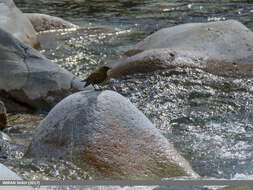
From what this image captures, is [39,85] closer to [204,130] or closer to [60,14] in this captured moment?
[204,130]

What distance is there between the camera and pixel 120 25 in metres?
11.9

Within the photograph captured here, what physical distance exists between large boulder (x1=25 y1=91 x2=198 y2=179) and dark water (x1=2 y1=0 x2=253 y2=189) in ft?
0.62

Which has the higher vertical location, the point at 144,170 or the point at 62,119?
the point at 62,119

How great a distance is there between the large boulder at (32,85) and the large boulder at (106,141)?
6.23 feet

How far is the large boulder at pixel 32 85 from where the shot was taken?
698 centimetres

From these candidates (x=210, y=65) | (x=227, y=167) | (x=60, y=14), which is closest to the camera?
(x=227, y=167)

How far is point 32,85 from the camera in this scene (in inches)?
275

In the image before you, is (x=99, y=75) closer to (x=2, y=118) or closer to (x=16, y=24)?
(x=2, y=118)

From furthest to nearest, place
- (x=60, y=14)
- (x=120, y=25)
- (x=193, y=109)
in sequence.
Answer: (x=60, y=14)
(x=120, y=25)
(x=193, y=109)

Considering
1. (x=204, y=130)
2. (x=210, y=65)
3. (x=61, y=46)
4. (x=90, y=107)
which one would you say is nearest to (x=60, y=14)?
(x=61, y=46)

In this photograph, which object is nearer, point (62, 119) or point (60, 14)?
point (62, 119)

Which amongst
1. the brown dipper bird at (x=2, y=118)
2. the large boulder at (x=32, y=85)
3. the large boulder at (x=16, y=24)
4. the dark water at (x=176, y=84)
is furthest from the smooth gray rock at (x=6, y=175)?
the large boulder at (x=16, y=24)

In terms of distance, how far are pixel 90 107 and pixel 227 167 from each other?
1.31m

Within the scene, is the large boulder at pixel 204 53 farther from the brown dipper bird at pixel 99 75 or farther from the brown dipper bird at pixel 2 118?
the brown dipper bird at pixel 99 75
